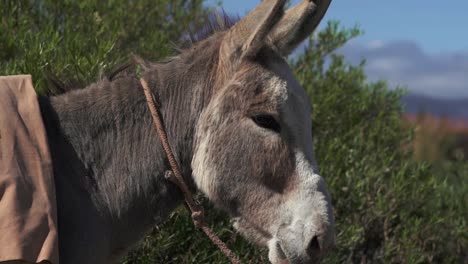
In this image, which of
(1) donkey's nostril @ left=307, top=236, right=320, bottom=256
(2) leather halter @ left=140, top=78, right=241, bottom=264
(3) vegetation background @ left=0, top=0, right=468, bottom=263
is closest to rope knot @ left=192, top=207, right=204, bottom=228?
(2) leather halter @ left=140, top=78, right=241, bottom=264

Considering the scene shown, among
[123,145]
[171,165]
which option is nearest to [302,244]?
[171,165]

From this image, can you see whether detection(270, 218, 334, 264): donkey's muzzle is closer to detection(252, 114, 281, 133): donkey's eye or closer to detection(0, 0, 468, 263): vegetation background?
detection(252, 114, 281, 133): donkey's eye

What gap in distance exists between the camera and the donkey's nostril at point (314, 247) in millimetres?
3252

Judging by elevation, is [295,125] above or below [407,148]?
above

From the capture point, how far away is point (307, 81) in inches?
281

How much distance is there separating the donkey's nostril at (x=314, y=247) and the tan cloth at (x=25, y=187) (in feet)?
3.16

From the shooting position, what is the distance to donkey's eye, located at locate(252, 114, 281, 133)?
11.0 feet

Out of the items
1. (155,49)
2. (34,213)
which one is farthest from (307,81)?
(34,213)

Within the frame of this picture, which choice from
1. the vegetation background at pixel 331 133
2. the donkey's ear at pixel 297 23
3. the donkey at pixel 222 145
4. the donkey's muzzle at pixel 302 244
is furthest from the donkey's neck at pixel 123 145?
the vegetation background at pixel 331 133

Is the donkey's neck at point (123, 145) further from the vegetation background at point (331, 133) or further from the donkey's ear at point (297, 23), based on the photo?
the vegetation background at point (331, 133)

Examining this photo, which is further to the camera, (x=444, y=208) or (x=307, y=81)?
(x=444, y=208)

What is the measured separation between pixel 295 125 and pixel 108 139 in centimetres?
74

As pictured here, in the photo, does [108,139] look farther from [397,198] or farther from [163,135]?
[397,198]

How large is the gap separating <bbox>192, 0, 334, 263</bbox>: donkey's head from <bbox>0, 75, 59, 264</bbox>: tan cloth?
24.9 inches
